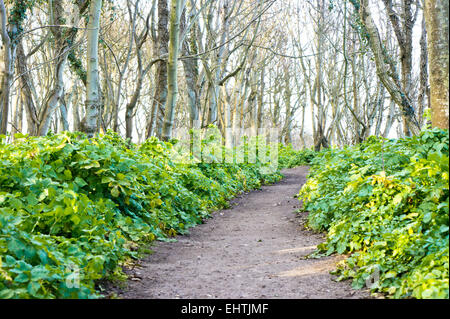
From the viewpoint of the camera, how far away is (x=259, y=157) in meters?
18.1

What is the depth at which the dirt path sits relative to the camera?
4031mm

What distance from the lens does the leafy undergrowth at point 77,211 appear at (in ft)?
10.6

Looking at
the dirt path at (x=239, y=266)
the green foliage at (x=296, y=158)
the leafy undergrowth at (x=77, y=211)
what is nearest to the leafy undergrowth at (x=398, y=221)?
the dirt path at (x=239, y=266)

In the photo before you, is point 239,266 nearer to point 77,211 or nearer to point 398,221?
point 398,221

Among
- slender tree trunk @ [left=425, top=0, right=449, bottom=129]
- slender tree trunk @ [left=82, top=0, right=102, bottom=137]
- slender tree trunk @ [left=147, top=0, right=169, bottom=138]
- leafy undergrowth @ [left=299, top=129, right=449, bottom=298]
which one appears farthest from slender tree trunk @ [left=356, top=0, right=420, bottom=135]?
slender tree trunk @ [left=82, top=0, right=102, bottom=137]

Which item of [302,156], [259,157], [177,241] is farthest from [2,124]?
[302,156]

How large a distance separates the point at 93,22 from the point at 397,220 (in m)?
6.66

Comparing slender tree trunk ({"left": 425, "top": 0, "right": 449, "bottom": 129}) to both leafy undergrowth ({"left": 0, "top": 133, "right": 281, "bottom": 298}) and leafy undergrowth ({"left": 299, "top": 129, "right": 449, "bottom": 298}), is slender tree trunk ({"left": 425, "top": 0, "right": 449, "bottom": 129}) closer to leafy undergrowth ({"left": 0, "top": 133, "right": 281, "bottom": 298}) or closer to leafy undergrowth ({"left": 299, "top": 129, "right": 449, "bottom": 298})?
leafy undergrowth ({"left": 299, "top": 129, "right": 449, "bottom": 298})

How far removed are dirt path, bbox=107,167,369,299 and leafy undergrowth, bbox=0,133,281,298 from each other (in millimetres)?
340

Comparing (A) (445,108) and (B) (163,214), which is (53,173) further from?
(A) (445,108)

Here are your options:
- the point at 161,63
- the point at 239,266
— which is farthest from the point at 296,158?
the point at 239,266

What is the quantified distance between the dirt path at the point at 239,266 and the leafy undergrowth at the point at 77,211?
1.11 ft

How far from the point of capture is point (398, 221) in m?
4.48

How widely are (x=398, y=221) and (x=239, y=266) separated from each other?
1.83m
